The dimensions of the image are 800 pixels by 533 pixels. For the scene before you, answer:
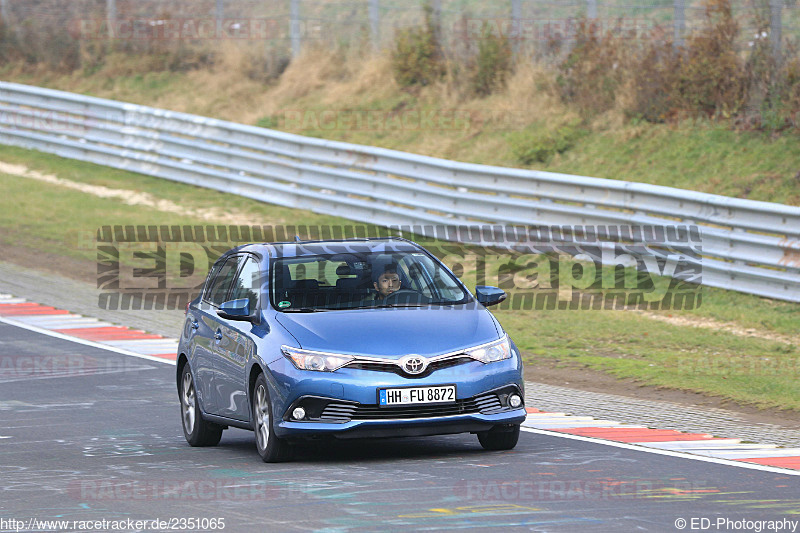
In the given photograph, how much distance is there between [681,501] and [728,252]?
10956 millimetres

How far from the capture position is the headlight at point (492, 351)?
9.27 m

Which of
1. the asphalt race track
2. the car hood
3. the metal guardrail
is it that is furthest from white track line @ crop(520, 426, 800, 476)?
the metal guardrail

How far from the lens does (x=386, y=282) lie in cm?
1022

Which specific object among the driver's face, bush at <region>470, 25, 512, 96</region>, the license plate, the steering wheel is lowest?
bush at <region>470, 25, 512, 96</region>

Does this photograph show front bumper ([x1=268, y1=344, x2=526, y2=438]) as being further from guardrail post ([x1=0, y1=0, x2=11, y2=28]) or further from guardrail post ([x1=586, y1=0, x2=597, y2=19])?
guardrail post ([x1=0, y1=0, x2=11, y2=28])

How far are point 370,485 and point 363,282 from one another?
7.41ft

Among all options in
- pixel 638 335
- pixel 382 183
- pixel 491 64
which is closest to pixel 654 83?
pixel 382 183

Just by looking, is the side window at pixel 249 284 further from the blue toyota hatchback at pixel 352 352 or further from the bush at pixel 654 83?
the bush at pixel 654 83

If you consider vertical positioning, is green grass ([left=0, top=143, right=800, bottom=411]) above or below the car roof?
below

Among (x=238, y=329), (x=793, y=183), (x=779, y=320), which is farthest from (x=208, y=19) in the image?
(x=238, y=329)

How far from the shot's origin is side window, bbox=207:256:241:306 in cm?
1098

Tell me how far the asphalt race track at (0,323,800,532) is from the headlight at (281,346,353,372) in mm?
700

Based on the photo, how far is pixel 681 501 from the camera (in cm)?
766

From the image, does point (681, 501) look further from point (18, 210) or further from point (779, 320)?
point (18, 210)
